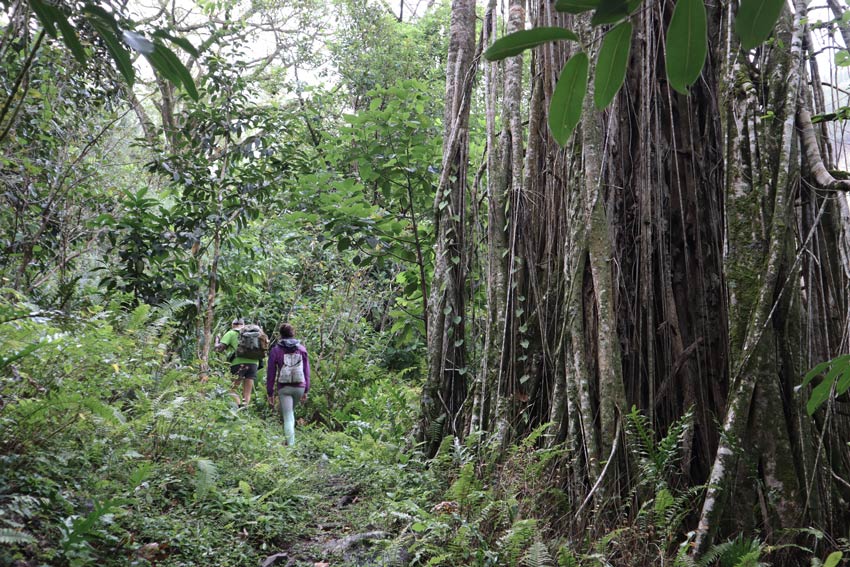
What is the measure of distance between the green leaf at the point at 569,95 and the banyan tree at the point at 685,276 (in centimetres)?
111

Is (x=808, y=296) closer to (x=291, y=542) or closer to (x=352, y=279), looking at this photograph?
(x=291, y=542)

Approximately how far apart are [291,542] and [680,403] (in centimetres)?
229

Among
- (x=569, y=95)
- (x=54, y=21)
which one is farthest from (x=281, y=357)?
(x=569, y=95)

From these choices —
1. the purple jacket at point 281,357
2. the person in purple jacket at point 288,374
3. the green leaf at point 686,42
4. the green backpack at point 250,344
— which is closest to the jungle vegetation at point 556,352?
the green leaf at point 686,42

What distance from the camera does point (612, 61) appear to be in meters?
0.85

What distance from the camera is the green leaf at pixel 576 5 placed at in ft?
2.47

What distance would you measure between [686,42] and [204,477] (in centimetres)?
385

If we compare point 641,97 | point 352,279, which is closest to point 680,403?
point 641,97

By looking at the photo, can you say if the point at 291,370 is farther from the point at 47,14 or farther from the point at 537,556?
the point at 47,14

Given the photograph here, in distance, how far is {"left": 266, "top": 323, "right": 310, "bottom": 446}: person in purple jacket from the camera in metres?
7.50

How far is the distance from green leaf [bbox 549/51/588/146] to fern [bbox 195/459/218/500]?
3.63m

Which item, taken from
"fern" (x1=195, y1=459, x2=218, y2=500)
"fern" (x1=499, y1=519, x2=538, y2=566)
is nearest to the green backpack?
"fern" (x1=195, y1=459, x2=218, y2=500)

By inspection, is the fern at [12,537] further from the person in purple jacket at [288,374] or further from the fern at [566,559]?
the person in purple jacket at [288,374]

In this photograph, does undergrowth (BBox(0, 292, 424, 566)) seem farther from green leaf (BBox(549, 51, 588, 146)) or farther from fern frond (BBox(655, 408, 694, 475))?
green leaf (BBox(549, 51, 588, 146))
